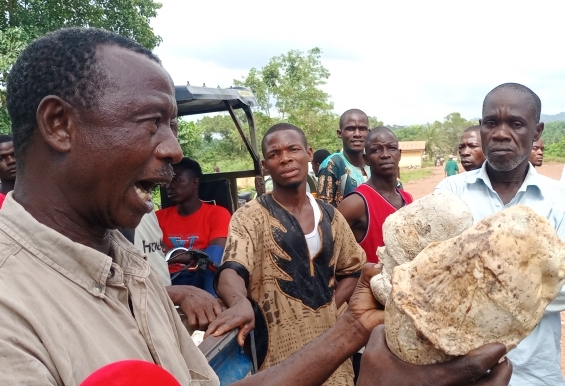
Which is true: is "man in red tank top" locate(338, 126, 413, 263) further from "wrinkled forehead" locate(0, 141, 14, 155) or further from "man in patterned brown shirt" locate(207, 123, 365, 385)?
"wrinkled forehead" locate(0, 141, 14, 155)

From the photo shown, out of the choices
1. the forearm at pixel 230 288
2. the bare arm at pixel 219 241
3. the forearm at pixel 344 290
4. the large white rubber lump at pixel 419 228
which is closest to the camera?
the large white rubber lump at pixel 419 228

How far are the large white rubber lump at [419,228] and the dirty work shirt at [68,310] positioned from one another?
68 cm

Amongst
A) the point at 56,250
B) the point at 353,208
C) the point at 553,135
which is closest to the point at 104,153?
the point at 56,250

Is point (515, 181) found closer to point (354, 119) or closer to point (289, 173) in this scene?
point (289, 173)

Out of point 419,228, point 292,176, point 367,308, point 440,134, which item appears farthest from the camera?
point 440,134

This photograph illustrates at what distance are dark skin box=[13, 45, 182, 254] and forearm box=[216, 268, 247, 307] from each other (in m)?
1.27

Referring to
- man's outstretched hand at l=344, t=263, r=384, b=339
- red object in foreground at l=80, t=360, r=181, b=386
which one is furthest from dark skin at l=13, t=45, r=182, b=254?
man's outstretched hand at l=344, t=263, r=384, b=339

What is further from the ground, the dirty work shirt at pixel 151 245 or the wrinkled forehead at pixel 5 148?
the wrinkled forehead at pixel 5 148

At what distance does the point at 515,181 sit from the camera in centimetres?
252

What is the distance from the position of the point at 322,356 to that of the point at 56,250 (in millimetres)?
990

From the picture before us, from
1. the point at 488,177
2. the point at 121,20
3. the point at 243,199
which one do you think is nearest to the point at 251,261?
the point at 488,177

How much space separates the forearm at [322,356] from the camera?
64.7 inches

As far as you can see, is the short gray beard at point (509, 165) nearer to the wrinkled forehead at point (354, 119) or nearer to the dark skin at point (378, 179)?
the dark skin at point (378, 179)

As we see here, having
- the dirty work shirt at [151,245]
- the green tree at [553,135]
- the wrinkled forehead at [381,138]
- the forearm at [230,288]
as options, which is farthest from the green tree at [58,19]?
the green tree at [553,135]
